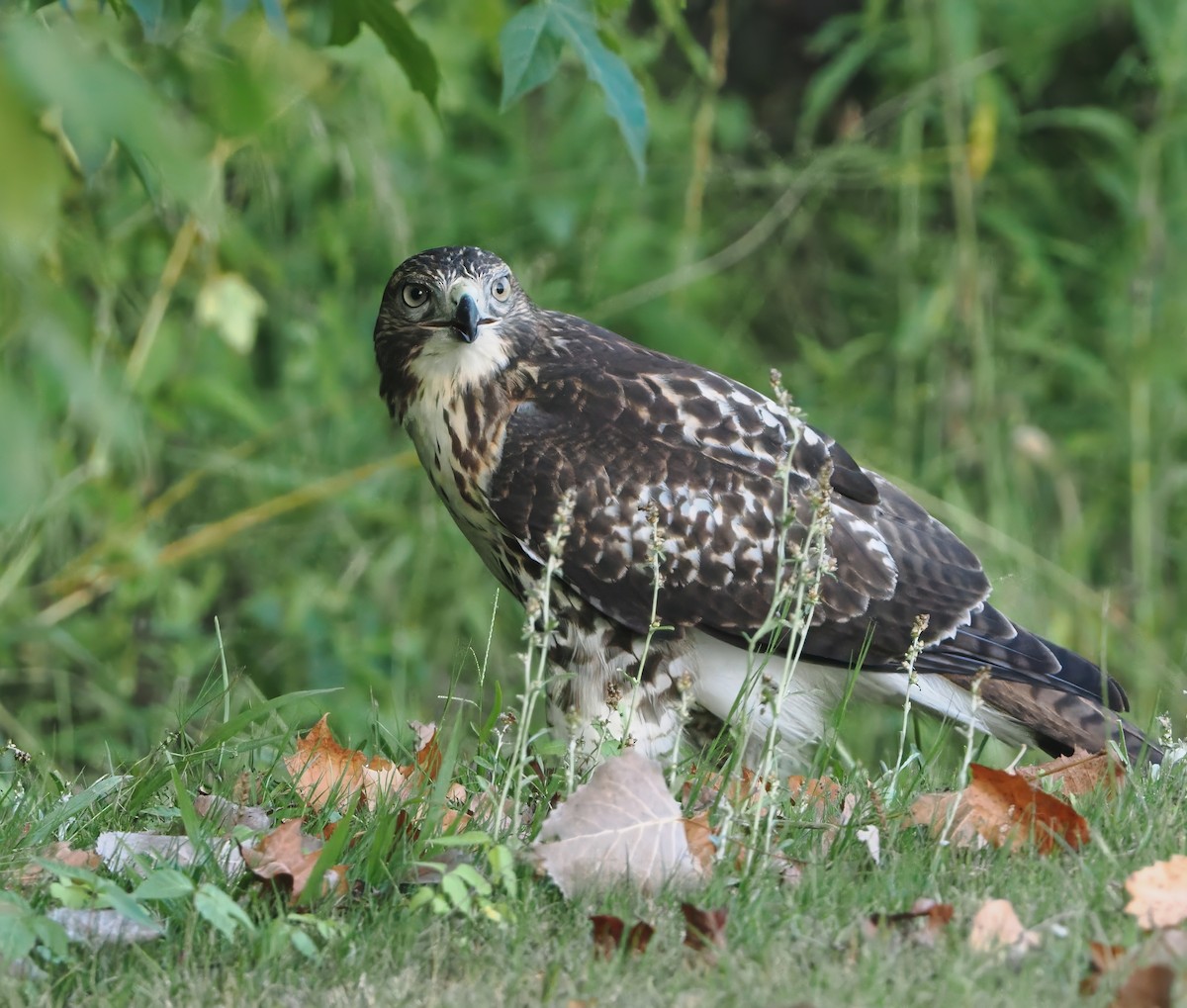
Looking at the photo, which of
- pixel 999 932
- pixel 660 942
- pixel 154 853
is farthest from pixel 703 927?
pixel 154 853

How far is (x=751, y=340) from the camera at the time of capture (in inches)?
298

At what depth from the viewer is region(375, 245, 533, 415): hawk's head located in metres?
3.88

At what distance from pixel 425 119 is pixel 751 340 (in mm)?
2090

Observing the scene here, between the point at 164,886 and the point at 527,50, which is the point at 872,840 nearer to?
the point at 164,886

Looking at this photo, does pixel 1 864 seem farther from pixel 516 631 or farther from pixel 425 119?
pixel 425 119

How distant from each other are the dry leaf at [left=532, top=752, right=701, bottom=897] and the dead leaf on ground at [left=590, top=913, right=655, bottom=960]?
0.45 feet

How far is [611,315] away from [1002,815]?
3.86m

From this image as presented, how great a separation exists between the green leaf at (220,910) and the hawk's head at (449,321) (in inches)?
71.1

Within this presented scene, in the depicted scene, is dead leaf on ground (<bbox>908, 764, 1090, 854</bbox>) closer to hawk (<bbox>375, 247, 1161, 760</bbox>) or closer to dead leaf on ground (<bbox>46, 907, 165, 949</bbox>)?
hawk (<bbox>375, 247, 1161, 760</bbox>)

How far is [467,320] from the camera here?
3.77 metres

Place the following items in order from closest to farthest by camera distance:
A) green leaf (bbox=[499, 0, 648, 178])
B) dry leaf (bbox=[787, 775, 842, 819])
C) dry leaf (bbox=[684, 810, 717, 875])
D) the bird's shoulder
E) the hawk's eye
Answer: dry leaf (bbox=[684, 810, 717, 875]), green leaf (bbox=[499, 0, 648, 178]), dry leaf (bbox=[787, 775, 842, 819]), the bird's shoulder, the hawk's eye

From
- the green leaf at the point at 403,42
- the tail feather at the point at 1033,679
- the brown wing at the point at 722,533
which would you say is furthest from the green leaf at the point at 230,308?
the tail feather at the point at 1033,679

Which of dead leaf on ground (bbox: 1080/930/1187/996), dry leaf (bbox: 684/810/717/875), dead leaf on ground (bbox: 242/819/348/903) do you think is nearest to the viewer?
dead leaf on ground (bbox: 1080/930/1187/996)

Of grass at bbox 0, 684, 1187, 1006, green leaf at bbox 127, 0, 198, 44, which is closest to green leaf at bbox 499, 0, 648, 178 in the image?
green leaf at bbox 127, 0, 198, 44
